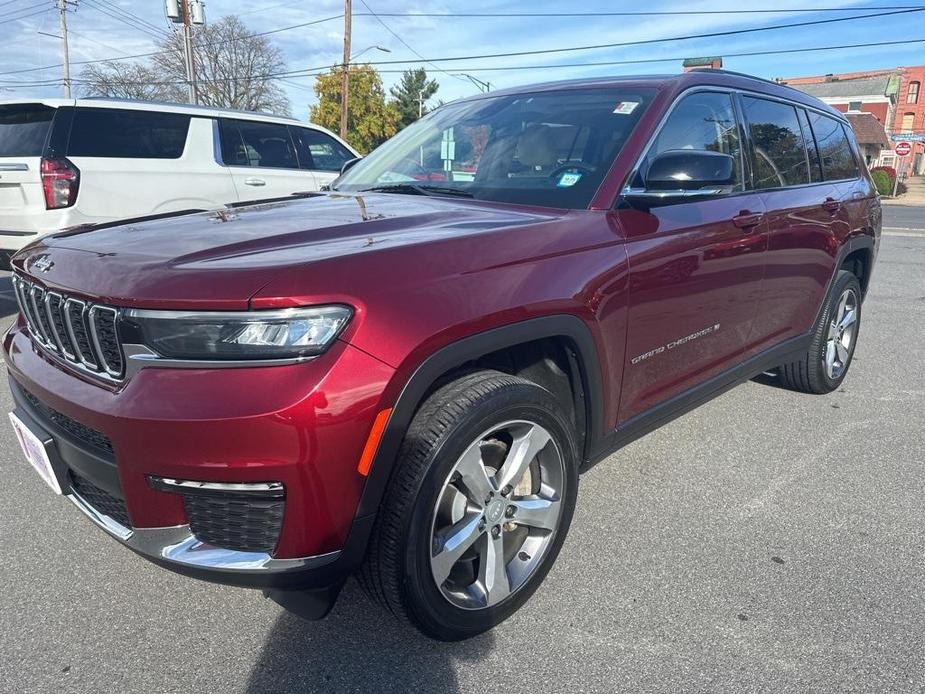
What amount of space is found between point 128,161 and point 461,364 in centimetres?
575

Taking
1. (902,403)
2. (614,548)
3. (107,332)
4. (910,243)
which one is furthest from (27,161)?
(910,243)

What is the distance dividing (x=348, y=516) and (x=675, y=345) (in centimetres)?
163

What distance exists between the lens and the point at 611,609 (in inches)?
92.7

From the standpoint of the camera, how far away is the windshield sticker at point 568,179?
267 cm

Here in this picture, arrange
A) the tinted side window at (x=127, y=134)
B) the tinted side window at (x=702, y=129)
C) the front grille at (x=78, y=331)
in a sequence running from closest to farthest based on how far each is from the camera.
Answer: the front grille at (x=78, y=331) < the tinted side window at (x=702, y=129) < the tinted side window at (x=127, y=134)

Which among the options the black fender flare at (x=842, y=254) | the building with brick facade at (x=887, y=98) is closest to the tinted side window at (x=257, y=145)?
the black fender flare at (x=842, y=254)

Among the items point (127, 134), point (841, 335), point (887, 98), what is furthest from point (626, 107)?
point (887, 98)

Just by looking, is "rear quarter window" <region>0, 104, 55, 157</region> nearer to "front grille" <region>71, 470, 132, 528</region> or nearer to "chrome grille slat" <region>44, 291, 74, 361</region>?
"chrome grille slat" <region>44, 291, 74, 361</region>

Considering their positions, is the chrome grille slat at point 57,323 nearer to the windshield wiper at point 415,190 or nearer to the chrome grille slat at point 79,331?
the chrome grille slat at point 79,331

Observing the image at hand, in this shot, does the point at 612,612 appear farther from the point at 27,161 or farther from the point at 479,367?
the point at 27,161

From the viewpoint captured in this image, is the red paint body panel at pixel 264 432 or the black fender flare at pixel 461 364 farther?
the black fender flare at pixel 461 364

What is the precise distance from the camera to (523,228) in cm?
225

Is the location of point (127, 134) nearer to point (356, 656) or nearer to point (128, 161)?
point (128, 161)

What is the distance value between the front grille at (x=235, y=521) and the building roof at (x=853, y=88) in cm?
6865
